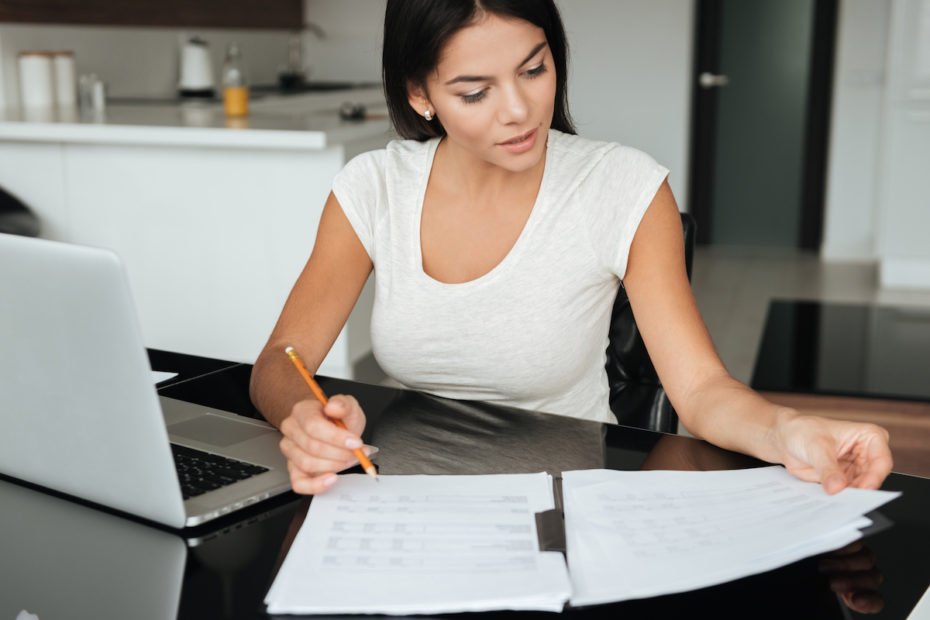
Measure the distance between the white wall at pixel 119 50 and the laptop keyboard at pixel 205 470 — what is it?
112 inches

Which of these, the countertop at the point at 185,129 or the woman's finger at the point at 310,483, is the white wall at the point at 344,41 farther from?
the woman's finger at the point at 310,483

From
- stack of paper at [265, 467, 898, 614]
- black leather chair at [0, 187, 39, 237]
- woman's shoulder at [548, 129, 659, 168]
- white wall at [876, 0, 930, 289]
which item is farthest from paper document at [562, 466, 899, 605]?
white wall at [876, 0, 930, 289]

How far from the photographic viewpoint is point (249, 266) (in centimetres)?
303

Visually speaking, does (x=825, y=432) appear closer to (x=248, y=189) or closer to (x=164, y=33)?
(x=248, y=189)

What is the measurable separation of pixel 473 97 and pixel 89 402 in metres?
0.63

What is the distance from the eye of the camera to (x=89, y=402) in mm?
887

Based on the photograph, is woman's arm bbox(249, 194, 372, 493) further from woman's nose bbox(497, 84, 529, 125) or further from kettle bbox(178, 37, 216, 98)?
kettle bbox(178, 37, 216, 98)

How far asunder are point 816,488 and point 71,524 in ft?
2.18

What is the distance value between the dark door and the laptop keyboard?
5.56 metres

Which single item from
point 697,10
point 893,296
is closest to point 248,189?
point 893,296

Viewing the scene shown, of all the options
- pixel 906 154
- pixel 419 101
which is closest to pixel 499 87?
pixel 419 101

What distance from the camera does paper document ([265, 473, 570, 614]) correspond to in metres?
0.78

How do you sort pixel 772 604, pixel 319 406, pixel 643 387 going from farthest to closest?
pixel 643 387 → pixel 319 406 → pixel 772 604

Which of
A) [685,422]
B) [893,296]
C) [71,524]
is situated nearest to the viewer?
[71,524]
